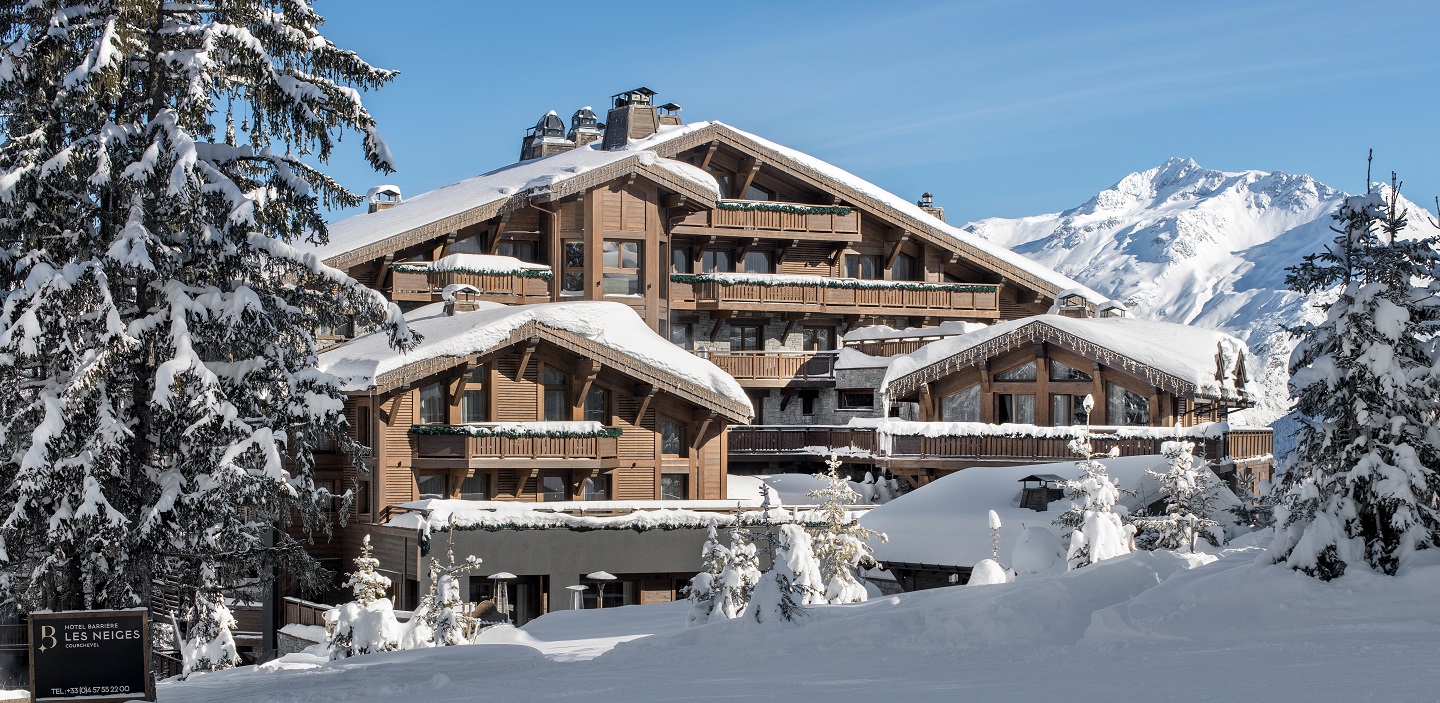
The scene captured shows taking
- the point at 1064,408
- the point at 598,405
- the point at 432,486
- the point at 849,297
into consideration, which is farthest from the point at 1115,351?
the point at 432,486

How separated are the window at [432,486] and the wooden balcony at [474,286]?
765cm

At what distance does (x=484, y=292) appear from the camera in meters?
46.4

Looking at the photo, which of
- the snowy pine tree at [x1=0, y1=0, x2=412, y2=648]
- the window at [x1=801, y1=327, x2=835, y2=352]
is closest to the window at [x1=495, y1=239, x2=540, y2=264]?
the window at [x1=801, y1=327, x2=835, y2=352]

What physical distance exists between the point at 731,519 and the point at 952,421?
1094 cm

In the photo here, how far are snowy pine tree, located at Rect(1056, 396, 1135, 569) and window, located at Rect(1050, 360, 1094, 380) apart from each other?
11.3m

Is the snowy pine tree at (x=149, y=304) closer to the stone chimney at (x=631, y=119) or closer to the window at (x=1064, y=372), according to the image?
the window at (x=1064, y=372)

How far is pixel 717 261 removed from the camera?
5288cm

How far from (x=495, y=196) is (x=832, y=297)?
451 inches

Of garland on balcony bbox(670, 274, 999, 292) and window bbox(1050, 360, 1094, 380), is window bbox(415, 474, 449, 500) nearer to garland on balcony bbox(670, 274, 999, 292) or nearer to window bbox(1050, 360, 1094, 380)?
garland on balcony bbox(670, 274, 999, 292)

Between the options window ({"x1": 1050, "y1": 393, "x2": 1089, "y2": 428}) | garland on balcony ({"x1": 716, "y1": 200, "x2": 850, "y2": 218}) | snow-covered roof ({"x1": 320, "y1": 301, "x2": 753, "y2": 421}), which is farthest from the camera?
garland on balcony ({"x1": 716, "y1": 200, "x2": 850, "y2": 218})

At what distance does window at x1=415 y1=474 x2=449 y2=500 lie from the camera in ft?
128

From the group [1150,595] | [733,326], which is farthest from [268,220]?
[733,326]

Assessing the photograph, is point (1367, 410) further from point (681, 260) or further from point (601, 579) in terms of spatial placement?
point (681, 260)

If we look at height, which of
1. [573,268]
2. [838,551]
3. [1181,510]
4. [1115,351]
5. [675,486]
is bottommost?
[838,551]
